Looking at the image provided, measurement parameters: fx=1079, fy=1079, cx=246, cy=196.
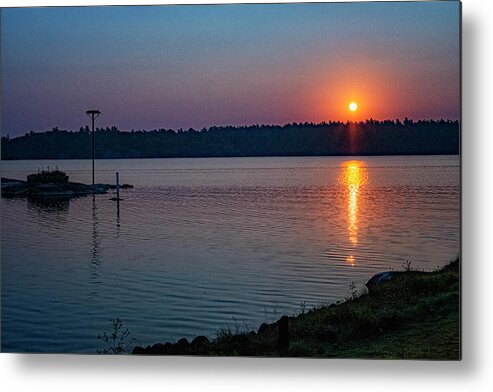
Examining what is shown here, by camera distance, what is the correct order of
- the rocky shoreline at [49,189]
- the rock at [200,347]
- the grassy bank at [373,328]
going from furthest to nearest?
the rocky shoreline at [49,189] < the rock at [200,347] < the grassy bank at [373,328]

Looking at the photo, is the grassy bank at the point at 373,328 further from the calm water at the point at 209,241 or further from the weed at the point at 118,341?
the weed at the point at 118,341

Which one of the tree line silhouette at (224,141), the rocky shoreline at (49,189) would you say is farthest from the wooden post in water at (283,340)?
the rocky shoreline at (49,189)

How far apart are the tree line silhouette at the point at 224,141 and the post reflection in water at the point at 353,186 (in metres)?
0.07

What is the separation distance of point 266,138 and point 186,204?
18.9 inches

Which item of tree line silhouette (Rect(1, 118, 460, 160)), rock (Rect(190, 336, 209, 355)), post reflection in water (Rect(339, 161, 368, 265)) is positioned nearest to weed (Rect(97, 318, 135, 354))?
rock (Rect(190, 336, 209, 355))

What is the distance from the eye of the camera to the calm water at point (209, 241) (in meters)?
4.76

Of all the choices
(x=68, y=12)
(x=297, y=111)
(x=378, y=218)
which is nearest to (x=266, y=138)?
(x=297, y=111)

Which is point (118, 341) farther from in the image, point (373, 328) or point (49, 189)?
point (373, 328)

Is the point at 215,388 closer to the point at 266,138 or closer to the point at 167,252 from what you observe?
the point at 167,252

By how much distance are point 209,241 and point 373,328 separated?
84 centimetres

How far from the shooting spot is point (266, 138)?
5.00 metres

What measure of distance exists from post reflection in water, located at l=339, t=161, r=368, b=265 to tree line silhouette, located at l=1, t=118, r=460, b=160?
7cm

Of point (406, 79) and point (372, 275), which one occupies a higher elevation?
point (406, 79)

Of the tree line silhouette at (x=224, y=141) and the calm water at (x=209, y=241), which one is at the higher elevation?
the tree line silhouette at (x=224, y=141)
